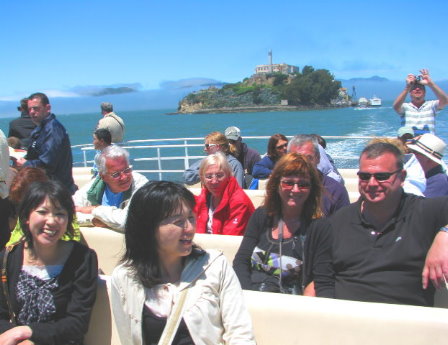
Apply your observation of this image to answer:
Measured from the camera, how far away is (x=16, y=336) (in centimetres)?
170

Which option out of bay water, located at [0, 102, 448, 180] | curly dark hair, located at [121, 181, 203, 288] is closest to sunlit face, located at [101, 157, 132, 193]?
curly dark hair, located at [121, 181, 203, 288]

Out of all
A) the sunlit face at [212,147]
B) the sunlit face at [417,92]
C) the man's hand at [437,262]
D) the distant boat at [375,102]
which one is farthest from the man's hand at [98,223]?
the distant boat at [375,102]

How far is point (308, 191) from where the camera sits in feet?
6.98

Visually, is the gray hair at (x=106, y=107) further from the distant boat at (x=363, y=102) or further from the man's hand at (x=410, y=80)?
the distant boat at (x=363, y=102)

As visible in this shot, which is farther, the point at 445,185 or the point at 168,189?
the point at 445,185

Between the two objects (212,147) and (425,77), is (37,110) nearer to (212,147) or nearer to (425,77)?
(212,147)

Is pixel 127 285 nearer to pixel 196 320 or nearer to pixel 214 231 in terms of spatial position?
pixel 196 320

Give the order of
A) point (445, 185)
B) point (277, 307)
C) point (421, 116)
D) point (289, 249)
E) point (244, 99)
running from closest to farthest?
point (277, 307) < point (289, 249) < point (445, 185) < point (421, 116) < point (244, 99)

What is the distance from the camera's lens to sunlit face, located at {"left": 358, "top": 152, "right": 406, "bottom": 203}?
1.95 m

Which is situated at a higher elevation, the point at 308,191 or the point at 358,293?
the point at 308,191

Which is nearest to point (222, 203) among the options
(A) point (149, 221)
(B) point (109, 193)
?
(B) point (109, 193)

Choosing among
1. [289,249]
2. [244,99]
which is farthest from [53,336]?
[244,99]

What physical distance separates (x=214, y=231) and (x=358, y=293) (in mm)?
1213

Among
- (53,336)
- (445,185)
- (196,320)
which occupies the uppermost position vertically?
(445,185)
